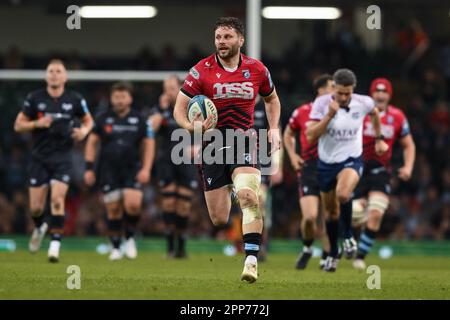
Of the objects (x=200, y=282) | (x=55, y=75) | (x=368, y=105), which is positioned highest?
(x=55, y=75)

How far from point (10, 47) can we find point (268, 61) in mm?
6112

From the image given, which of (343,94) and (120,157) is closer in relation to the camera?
(343,94)

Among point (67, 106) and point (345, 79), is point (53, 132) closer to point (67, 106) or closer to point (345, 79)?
point (67, 106)

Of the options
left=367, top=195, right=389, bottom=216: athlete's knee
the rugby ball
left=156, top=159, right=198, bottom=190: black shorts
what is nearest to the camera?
the rugby ball

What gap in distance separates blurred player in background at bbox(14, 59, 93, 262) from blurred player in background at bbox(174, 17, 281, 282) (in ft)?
13.5

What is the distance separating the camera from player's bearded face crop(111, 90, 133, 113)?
1631 cm

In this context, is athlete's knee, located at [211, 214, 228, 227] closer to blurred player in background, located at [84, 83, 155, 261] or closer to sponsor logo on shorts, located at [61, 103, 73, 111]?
sponsor logo on shorts, located at [61, 103, 73, 111]

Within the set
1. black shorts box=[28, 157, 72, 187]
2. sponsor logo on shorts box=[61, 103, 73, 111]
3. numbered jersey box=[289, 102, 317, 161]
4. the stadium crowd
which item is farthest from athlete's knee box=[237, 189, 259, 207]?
the stadium crowd

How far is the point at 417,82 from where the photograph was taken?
26906 mm

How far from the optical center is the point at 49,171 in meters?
14.9

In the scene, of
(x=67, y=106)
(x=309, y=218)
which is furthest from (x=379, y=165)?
(x=67, y=106)

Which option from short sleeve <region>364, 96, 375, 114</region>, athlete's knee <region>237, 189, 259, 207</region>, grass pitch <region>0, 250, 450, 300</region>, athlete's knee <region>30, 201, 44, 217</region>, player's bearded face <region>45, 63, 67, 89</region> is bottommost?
grass pitch <region>0, 250, 450, 300</region>

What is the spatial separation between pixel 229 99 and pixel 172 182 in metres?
6.35

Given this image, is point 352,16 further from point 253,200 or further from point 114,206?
point 253,200
